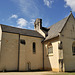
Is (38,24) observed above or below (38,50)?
above

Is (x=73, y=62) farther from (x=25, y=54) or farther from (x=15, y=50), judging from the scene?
(x=15, y=50)

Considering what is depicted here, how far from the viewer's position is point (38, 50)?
2408 cm

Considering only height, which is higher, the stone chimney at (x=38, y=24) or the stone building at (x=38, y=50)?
the stone chimney at (x=38, y=24)

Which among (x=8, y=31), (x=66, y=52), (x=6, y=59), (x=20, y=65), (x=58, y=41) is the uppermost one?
(x=8, y=31)

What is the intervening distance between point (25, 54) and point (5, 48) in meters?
4.29

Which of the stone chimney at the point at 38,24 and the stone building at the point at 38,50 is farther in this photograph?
the stone chimney at the point at 38,24

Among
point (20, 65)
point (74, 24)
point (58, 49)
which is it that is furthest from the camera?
point (74, 24)

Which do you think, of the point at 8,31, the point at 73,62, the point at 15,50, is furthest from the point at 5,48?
the point at 73,62

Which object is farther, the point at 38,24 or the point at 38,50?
the point at 38,24

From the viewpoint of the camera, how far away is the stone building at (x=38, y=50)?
777 inches

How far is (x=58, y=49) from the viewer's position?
19609 mm

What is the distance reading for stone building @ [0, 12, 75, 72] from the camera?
777 inches

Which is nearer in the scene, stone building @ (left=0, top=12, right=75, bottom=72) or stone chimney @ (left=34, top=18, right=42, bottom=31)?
stone building @ (left=0, top=12, right=75, bottom=72)

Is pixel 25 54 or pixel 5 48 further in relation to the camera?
pixel 25 54
